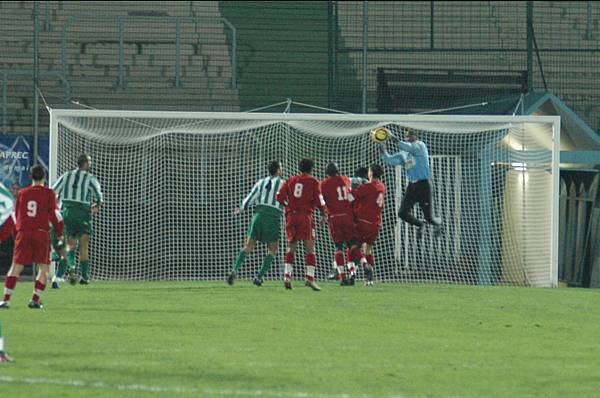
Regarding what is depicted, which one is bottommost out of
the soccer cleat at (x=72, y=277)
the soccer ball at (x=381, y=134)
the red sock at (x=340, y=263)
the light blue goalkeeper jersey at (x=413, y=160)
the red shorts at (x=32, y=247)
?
the soccer cleat at (x=72, y=277)

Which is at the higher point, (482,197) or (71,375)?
(482,197)

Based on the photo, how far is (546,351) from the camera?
1163 cm

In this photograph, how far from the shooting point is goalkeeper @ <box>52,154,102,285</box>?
1947 centimetres

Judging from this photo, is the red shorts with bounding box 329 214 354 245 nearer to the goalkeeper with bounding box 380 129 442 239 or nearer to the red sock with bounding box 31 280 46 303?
the goalkeeper with bounding box 380 129 442 239

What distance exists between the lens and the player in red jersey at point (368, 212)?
20594 millimetres

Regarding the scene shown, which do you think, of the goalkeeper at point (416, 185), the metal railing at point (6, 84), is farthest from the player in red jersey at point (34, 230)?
the metal railing at point (6, 84)

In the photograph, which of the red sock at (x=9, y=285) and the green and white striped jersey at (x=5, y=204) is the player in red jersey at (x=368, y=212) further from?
the green and white striped jersey at (x=5, y=204)

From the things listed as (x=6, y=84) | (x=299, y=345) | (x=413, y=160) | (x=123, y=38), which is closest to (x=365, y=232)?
(x=413, y=160)

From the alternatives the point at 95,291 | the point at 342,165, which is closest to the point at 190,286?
the point at 95,291

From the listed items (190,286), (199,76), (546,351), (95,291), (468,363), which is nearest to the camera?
(468,363)

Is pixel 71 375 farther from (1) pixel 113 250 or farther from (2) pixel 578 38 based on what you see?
(2) pixel 578 38

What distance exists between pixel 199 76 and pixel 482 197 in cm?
823

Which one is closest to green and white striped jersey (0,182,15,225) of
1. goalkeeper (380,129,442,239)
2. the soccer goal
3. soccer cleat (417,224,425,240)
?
goalkeeper (380,129,442,239)

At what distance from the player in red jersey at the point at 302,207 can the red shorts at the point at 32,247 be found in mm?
4569
